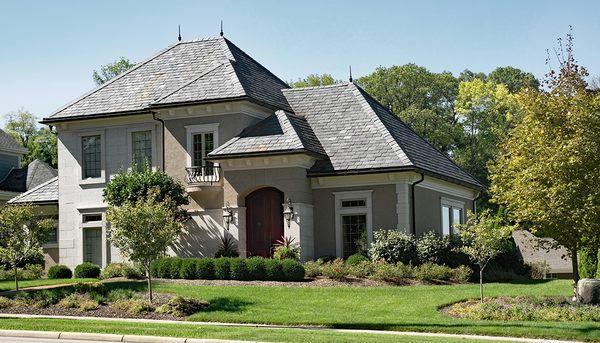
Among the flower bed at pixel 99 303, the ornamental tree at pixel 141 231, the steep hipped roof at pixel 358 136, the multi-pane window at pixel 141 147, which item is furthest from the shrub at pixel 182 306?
the multi-pane window at pixel 141 147

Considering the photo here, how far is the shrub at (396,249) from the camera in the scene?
3008 cm

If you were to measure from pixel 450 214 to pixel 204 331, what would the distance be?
67.1 ft

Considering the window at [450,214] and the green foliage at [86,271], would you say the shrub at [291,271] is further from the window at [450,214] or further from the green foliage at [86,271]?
the window at [450,214]

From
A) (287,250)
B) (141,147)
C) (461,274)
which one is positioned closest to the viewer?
(461,274)

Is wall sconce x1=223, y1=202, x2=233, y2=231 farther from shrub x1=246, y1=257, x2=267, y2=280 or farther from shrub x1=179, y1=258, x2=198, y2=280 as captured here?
shrub x1=246, y1=257, x2=267, y2=280

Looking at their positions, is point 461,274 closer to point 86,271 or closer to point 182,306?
→ point 182,306

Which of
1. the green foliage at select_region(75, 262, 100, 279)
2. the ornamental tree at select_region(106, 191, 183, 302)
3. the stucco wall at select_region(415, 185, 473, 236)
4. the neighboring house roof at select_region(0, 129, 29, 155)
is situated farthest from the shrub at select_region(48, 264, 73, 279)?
the neighboring house roof at select_region(0, 129, 29, 155)

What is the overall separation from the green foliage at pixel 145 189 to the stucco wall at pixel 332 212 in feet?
16.2

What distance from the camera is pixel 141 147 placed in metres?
35.5

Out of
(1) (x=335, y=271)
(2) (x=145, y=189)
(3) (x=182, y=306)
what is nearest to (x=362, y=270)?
(1) (x=335, y=271)

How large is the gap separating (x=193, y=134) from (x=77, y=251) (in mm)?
7041

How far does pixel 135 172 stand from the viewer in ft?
109

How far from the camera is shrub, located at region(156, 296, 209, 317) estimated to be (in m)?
22.7

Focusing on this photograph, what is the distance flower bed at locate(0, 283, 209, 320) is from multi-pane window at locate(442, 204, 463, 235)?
1501 centimetres
